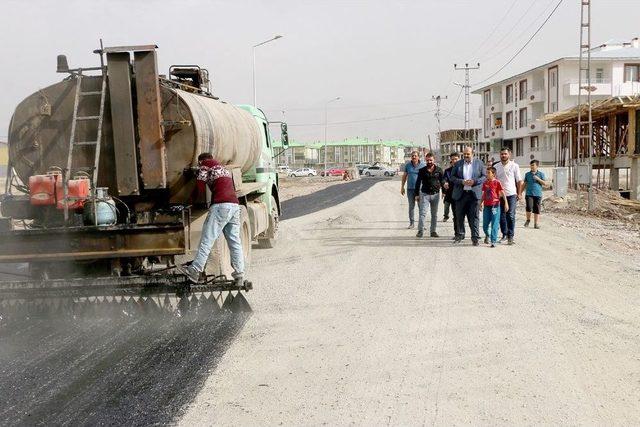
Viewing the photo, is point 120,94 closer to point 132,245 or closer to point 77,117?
point 77,117

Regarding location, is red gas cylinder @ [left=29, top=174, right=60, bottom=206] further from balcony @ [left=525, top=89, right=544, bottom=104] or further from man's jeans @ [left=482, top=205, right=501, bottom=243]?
balcony @ [left=525, top=89, right=544, bottom=104]

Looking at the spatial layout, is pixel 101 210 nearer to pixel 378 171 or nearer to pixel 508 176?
pixel 508 176

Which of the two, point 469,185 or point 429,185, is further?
point 429,185

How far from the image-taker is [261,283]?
988cm

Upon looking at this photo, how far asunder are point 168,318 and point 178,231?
1054 mm

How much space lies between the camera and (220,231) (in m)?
8.12

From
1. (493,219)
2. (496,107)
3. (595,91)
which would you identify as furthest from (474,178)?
(496,107)

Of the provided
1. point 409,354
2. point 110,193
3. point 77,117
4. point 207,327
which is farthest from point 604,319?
point 77,117

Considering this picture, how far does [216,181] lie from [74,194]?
1.65 meters

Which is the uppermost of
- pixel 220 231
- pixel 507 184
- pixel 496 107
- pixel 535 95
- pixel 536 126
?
pixel 535 95

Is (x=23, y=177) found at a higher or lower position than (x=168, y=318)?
higher

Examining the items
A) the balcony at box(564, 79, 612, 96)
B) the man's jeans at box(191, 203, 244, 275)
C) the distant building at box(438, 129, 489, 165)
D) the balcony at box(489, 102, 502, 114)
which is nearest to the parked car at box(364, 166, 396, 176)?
the distant building at box(438, 129, 489, 165)

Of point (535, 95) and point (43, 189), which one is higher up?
point (535, 95)

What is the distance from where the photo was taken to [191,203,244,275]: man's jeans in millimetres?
7824
